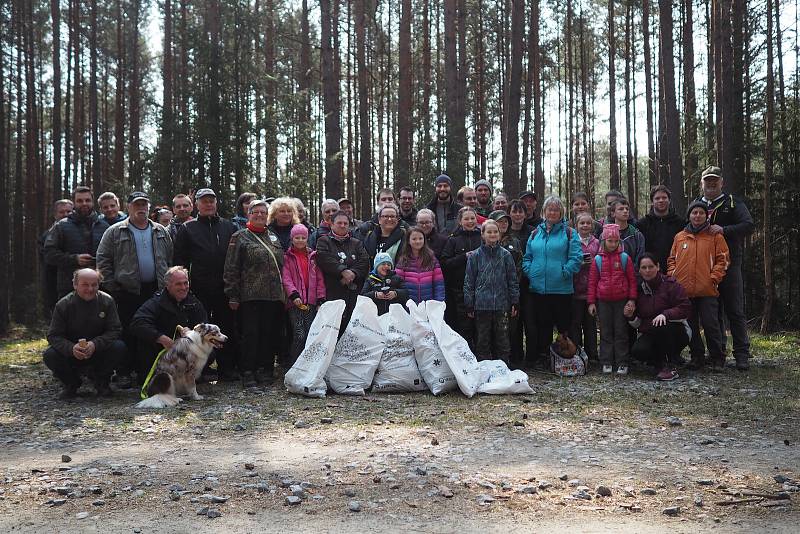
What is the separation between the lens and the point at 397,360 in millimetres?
7488

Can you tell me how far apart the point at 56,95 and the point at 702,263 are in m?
20.0

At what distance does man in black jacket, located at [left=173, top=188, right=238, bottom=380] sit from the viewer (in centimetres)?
809

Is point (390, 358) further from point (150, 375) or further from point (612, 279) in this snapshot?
point (612, 279)

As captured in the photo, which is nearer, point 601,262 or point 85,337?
point 85,337

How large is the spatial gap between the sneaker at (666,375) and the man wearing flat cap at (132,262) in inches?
234

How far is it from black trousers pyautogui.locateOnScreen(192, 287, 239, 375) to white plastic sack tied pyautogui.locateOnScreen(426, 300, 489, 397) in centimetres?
256

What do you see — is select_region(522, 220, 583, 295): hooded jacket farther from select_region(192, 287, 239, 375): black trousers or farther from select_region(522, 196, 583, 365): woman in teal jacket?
select_region(192, 287, 239, 375): black trousers

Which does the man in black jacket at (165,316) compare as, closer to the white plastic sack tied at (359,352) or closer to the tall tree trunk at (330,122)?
the white plastic sack tied at (359,352)

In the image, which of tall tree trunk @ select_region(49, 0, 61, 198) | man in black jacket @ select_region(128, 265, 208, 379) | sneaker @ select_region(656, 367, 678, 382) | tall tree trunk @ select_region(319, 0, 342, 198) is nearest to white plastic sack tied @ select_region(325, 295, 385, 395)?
man in black jacket @ select_region(128, 265, 208, 379)

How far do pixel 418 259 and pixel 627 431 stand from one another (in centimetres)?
341

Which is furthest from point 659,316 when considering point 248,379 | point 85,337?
point 85,337

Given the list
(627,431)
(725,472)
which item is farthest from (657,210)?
(725,472)

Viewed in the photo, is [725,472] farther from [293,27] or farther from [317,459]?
[293,27]

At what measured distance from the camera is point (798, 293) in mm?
13195
